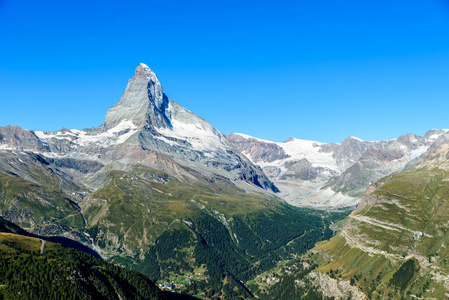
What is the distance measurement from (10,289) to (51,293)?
20.0 m

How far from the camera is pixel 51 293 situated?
19988cm

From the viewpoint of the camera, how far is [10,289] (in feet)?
639
